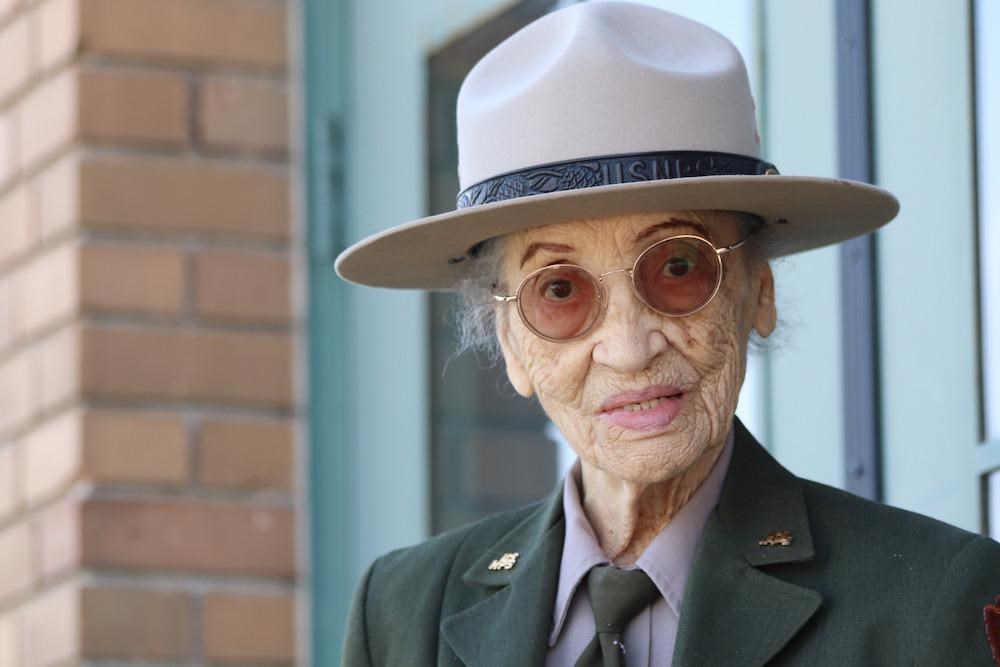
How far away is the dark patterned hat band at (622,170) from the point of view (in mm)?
2992

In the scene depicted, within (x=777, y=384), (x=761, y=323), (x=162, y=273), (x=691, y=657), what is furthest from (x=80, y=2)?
(x=691, y=657)

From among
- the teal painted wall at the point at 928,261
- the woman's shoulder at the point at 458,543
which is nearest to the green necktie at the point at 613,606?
the woman's shoulder at the point at 458,543

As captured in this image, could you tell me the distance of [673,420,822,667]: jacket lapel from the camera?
9.29 feet

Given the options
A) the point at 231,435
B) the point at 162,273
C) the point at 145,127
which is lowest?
the point at 231,435

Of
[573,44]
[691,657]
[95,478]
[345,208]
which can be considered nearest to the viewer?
[691,657]

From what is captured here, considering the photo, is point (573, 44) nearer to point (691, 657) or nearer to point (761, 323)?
point (761, 323)

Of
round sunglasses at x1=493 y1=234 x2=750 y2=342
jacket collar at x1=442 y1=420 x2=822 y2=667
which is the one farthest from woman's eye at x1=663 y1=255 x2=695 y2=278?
jacket collar at x1=442 y1=420 x2=822 y2=667

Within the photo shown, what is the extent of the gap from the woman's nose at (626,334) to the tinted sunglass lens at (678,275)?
0.02 meters

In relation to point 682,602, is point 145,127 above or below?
above

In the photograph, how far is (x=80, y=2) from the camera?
4.74 m

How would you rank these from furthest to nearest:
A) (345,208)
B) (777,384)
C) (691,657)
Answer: (345,208)
(777,384)
(691,657)

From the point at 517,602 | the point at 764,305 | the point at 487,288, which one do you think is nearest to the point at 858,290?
the point at 764,305

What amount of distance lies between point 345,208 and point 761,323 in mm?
2037

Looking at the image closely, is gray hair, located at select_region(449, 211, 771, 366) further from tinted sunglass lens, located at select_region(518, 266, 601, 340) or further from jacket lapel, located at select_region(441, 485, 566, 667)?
jacket lapel, located at select_region(441, 485, 566, 667)
